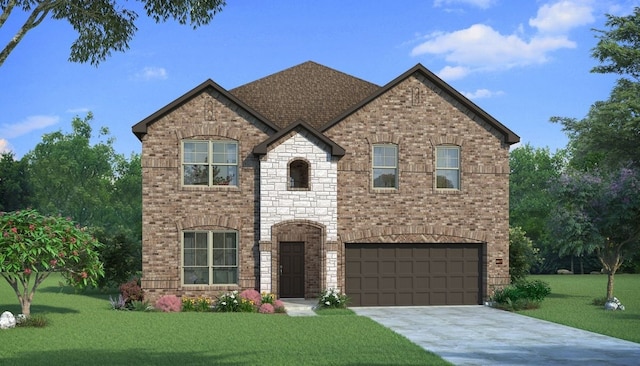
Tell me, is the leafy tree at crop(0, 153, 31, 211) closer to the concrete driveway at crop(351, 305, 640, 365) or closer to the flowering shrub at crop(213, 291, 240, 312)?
the flowering shrub at crop(213, 291, 240, 312)

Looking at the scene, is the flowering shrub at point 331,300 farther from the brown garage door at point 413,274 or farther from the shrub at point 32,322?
the shrub at point 32,322

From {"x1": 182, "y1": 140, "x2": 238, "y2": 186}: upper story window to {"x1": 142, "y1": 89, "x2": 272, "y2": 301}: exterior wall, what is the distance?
247 millimetres

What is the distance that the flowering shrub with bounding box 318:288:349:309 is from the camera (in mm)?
A: 24594

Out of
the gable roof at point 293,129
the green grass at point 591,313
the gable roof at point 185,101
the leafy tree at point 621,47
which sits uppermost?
the leafy tree at point 621,47

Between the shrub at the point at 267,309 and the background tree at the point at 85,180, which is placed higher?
the background tree at the point at 85,180

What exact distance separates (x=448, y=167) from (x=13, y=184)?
163 feet

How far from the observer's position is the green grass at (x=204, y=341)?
1402 cm

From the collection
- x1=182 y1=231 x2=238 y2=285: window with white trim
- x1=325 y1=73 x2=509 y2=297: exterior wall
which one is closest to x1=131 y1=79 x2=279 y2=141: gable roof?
x1=325 y1=73 x2=509 y2=297: exterior wall

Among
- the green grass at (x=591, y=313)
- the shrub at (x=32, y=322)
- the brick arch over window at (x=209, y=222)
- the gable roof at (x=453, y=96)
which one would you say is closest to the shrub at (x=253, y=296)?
the brick arch over window at (x=209, y=222)

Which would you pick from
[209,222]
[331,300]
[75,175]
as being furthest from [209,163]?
[75,175]

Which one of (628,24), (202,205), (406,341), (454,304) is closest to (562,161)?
(628,24)

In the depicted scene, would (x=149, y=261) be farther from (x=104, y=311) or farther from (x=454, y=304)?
(x=454, y=304)

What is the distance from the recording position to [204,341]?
54.4ft

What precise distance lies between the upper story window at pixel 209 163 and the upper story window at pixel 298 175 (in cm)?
238
